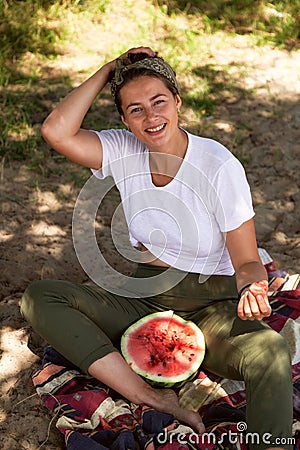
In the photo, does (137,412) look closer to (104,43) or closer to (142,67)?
(142,67)

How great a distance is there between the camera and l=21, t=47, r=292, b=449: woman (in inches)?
127

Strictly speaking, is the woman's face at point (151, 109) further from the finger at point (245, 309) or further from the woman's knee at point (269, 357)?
the woman's knee at point (269, 357)

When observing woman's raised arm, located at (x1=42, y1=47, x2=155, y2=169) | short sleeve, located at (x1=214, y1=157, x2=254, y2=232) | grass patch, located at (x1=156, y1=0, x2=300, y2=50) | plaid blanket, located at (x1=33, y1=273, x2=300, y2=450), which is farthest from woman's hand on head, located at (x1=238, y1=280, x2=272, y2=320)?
grass patch, located at (x1=156, y1=0, x2=300, y2=50)

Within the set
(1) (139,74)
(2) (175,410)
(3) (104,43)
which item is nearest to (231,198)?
(1) (139,74)

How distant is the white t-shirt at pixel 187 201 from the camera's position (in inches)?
132

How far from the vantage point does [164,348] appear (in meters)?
3.69

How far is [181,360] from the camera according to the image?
3580 millimetres

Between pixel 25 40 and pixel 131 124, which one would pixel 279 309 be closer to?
pixel 131 124

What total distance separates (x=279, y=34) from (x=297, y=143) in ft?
6.12

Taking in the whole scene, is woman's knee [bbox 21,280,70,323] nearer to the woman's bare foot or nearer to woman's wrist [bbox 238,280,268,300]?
the woman's bare foot

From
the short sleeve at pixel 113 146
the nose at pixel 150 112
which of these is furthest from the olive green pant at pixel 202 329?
the nose at pixel 150 112

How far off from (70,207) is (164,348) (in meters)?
1.83

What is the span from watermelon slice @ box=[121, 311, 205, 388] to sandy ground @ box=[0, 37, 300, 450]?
53 centimetres

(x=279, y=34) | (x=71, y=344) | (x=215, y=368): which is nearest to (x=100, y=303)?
(x=71, y=344)
